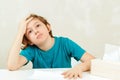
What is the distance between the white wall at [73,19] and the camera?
1.64 m

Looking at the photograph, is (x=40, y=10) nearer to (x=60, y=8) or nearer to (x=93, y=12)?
(x=60, y=8)

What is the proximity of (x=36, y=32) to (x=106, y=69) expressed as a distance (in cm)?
39

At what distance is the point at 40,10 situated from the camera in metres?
1.68

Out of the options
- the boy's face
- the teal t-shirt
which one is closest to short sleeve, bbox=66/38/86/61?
the teal t-shirt

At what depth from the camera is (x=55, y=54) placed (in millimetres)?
1212

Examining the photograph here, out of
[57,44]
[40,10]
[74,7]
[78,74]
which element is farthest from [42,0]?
[78,74]

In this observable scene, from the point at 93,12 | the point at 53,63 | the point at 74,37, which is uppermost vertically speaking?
the point at 93,12

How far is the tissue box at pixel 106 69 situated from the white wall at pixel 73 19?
32.5 inches

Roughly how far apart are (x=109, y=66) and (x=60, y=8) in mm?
914

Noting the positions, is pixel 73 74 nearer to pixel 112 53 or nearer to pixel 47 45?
pixel 112 53

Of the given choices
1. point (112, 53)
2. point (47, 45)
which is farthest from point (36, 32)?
point (112, 53)

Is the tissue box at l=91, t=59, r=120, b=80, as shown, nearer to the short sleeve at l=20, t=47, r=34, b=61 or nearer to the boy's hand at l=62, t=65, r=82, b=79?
the boy's hand at l=62, t=65, r=82, b=79

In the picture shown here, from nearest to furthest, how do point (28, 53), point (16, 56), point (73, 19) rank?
1. point (16, 56)
2. point (28, 53)
3. point (73, 19)

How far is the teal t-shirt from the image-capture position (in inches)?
46.9
